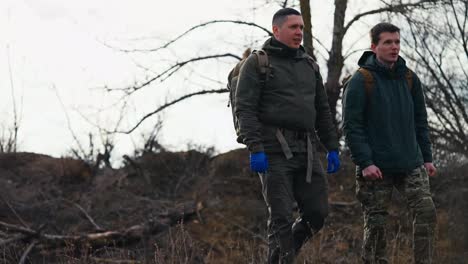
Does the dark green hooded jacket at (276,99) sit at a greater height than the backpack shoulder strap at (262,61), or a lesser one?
lesser

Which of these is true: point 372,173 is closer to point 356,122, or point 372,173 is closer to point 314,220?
point 356,122

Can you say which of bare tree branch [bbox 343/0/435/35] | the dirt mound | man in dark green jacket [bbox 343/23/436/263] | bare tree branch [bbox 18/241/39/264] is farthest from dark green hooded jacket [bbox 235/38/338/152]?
bare tree branch [bbox 343/0/435/35]

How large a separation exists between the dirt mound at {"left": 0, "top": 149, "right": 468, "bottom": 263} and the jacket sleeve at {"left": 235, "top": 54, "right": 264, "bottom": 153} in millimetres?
2990

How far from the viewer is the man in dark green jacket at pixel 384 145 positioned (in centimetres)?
489

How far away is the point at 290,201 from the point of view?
4.75m

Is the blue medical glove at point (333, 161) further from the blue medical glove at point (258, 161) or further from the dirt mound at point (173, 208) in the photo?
the dirt mound at point (173, 208)

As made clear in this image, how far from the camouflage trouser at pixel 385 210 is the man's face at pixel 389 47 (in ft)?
3.05

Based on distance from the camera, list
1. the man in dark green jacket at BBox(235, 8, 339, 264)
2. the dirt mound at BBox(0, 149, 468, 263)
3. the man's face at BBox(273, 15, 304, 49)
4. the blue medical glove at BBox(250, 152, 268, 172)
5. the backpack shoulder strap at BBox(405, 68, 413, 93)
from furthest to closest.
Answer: the dirt mound at BBox(0, 149, 468, 263) → the backpack shoulder strap at BBox(405, 68, 413, 93) → the man's face at BBox(273, 15, 304, 49) → the man in dark green jacket at BBox(235, 8, 339, 264) → the blue medical glove at BBox(250, 152, 268, 172)

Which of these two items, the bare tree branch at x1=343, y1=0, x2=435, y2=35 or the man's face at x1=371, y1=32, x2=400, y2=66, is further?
the bare tree branch at x1=343, y1=0, x2=435, y2=35

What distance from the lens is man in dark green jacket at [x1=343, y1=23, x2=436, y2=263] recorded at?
4887 millimetres

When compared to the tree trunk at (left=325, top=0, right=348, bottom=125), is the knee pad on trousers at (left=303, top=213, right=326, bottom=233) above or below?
below

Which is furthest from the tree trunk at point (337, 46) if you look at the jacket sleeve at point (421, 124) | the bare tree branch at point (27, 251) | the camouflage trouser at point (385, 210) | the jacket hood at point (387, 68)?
the camouflage trouser at point (385, 210)

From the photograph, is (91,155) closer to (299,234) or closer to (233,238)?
(233,238)

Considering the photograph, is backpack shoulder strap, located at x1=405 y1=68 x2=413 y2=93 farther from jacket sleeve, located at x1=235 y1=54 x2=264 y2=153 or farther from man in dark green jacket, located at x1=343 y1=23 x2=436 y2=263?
jacket sleeve, located at x1=235 y1=54 x2=264 y2=153
